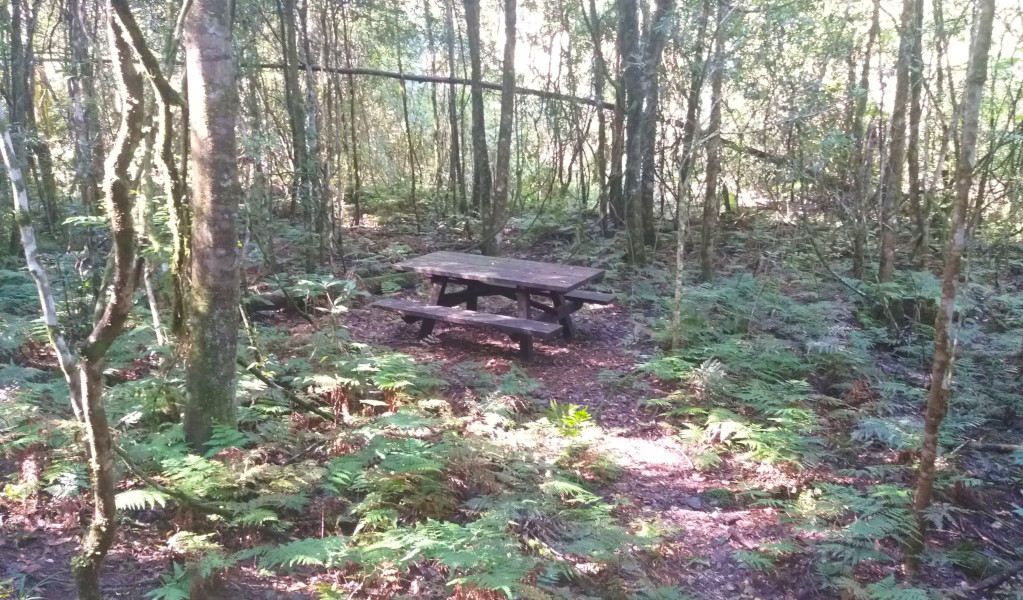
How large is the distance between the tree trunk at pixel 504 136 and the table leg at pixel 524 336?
3.77m

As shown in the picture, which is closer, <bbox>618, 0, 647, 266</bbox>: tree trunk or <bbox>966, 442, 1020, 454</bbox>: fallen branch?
<bbox>966, 442, 1020, 454</bbox>: fallen branch

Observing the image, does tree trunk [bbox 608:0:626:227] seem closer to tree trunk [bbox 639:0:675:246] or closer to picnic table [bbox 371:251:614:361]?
tree trunk [bbox 639:0:675:246]

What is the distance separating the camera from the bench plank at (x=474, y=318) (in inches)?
269

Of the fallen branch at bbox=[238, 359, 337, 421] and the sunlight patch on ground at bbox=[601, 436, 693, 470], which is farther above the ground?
the fallen branch at bbox=[238, 359, 337, 421]

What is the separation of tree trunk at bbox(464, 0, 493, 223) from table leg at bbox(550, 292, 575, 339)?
16.9 feet

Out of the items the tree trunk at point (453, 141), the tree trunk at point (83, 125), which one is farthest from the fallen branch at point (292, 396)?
the tree trunk at point (453, 141)

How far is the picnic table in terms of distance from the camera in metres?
7.03

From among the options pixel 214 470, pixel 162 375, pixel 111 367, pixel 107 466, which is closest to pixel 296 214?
pixel 111 367

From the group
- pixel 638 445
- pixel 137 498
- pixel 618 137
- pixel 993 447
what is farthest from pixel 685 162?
pixel 137 498

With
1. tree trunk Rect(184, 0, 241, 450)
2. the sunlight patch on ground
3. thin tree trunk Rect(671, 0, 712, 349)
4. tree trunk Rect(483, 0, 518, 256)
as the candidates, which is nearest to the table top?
thin tree trunk Rect(671, 0, 712, 349)

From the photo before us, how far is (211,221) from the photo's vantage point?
12.9ft

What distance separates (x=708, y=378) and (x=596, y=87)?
8946 mm

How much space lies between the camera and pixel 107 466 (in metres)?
2.62

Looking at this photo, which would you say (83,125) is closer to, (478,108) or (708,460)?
(478,108)
